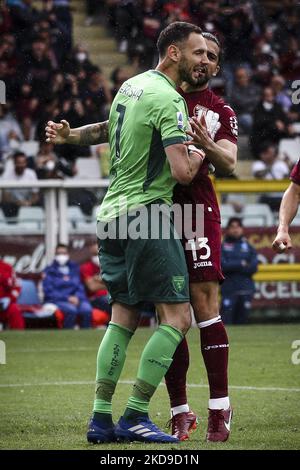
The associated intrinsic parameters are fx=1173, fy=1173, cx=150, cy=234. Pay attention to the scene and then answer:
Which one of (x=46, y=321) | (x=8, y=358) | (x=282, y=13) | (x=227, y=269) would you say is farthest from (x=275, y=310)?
(x=282, y=13)

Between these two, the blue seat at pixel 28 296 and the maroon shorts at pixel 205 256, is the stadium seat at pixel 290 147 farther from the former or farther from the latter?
the maroon shorts at pixel 205 256

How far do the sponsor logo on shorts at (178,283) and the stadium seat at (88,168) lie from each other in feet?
37.1

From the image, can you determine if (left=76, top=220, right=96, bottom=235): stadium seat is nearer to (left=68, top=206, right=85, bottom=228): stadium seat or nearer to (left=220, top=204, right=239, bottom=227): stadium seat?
(left=68, top=206, right=85, bottom=228): stadium seat

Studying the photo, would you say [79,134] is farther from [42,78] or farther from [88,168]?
[42,78]

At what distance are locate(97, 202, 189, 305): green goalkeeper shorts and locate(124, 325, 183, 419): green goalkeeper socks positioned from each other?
21 cm

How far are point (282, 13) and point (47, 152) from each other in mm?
8177

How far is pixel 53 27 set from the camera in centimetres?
1980

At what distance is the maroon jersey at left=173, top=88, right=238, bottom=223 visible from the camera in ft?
22.1

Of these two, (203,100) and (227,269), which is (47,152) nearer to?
(227,269)

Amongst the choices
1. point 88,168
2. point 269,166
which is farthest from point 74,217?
point 269,166

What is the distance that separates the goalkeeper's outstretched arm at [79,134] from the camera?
6824mm

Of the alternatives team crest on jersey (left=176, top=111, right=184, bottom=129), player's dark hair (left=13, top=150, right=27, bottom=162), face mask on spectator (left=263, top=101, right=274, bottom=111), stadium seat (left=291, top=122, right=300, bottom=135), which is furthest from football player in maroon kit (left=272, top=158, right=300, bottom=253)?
stadium seat (left=291, top=122, right=300, bottom=135)

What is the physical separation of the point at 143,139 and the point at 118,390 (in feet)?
10.4

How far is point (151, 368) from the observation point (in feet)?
20.3
